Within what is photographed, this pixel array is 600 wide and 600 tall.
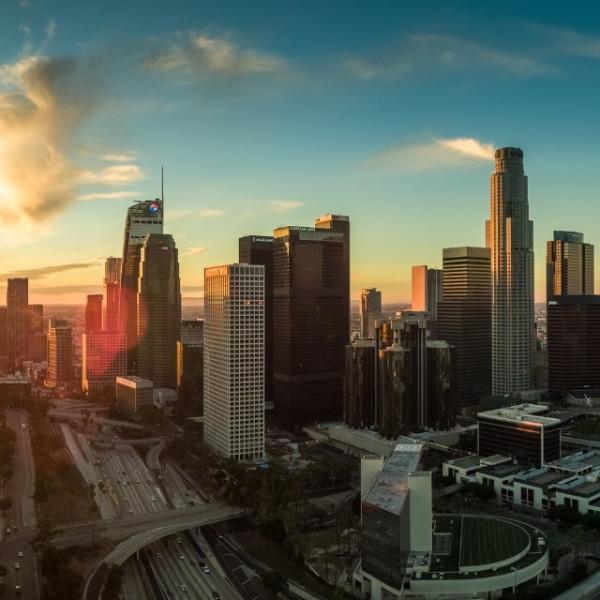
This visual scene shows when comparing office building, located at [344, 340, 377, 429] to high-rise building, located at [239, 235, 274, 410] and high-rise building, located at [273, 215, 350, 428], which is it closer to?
high-rise building, located at [273, 215, 350, 428]

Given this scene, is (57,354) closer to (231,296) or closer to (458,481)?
(231,296)

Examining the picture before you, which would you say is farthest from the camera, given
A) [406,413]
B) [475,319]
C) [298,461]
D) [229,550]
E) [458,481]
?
[475,319]

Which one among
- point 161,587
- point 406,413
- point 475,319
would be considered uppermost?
point 475,319

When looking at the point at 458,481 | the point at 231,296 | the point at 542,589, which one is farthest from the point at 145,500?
the point at 542,589

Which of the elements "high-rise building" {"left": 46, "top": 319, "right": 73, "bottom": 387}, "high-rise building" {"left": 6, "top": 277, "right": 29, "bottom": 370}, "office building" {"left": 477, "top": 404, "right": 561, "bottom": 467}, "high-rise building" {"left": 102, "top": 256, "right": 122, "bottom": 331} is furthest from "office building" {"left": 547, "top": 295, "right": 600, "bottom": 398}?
"high-rise building" {"left": 6, "top": 277, "right": 29, "bottom": 370}

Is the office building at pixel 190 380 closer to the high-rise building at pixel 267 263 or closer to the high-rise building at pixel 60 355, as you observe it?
the high-rise building at pixel 267 263

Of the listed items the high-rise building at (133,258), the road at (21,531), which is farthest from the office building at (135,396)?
the high-rise building at (133,258)

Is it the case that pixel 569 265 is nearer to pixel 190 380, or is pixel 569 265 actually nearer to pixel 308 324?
pixel 308 324

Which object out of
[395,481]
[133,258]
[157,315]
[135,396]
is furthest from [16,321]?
[395,481]
